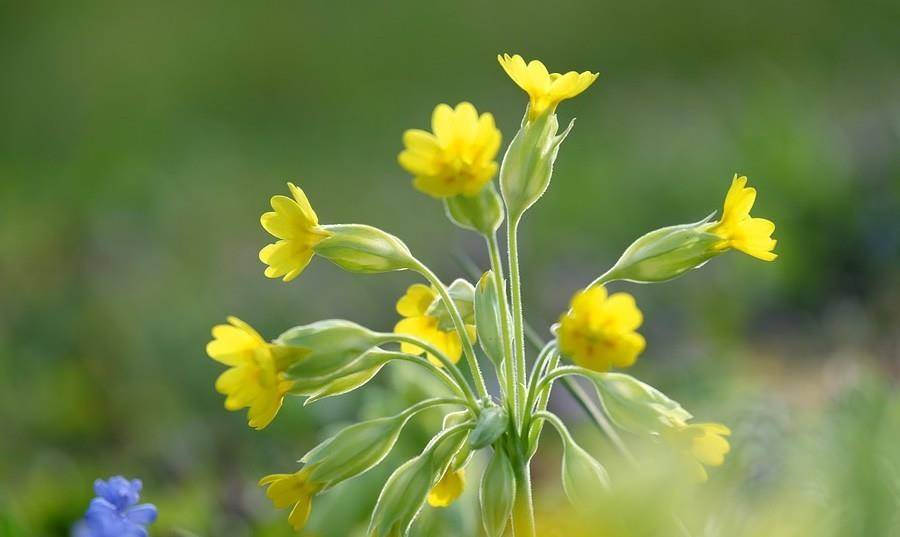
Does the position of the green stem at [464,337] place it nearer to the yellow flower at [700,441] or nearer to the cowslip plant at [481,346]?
the cowslip plant at [481,346]

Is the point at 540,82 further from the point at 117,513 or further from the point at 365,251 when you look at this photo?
the point at 117,513

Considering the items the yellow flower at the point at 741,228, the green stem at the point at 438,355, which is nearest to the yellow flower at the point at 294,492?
the green stem at the point at 438,355

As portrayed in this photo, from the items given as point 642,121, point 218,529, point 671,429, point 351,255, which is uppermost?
point 642,121

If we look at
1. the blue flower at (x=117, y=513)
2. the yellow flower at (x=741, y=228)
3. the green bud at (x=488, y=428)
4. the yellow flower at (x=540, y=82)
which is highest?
the yellow flower at (x=540, y=82)

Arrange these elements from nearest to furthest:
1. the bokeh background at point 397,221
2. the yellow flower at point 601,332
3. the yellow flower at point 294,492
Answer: the yellow flower at point 601,332 → the yellow flower at point 294,492 → the bokeh background at point 397,221

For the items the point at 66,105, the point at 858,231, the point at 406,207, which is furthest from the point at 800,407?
the point at 66,105

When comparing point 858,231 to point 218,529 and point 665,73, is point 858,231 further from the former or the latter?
point 665,73

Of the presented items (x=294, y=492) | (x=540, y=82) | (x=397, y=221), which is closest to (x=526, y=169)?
(x=540, y=82)
